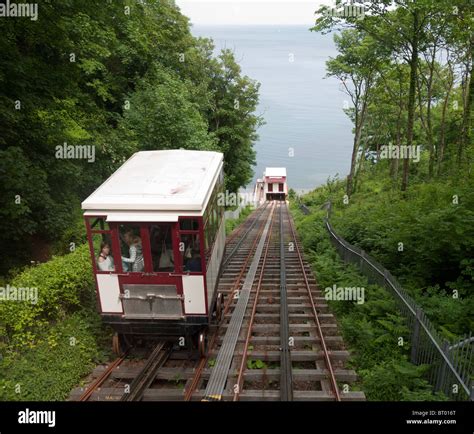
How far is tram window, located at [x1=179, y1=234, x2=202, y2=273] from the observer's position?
706 cm

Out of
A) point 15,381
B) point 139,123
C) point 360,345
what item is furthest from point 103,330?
point 139,123

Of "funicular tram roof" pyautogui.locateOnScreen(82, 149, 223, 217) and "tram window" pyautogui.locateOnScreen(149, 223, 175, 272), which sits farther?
"tram window" pyautogui.locateOnScreen(149, 223, 175, 272)

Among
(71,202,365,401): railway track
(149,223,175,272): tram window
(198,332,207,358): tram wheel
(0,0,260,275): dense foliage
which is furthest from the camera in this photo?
(0,0,260,275): dense foliage

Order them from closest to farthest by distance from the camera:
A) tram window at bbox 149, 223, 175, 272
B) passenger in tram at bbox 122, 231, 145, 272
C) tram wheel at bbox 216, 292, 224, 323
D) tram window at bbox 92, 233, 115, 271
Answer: tram window at bbox 149, 223, 175, 272
passenger in tram at bbox 122, 231, 145, 272
tram window at bbox 92, 233, 115, 271
tram wheel at bbox 216, 292, 224, 323

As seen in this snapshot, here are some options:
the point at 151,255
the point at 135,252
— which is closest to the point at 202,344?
the point at 151,255

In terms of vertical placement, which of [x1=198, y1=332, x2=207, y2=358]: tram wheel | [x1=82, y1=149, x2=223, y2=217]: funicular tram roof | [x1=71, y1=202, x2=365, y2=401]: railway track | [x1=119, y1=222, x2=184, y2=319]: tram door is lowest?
[x1=71, y1=202, x2=365, y2=401]: railway track

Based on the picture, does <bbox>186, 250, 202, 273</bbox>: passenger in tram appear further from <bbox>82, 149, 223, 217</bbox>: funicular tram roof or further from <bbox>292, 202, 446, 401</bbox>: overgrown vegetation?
<bbox>292, 202, 446, 401</bbox>: overgrown vegetation

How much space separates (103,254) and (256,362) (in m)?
3.90

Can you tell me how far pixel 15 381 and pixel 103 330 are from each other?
2.35m

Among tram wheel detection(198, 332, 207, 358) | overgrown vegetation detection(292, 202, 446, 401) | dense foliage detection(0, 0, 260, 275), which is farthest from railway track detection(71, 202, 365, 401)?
dense foliage detection(0, 0, 260, 275)

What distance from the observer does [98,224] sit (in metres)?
7.08

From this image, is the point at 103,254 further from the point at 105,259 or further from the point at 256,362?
the point at 256,362

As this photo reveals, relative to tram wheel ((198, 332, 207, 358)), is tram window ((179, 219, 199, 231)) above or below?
above
